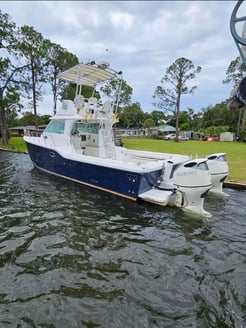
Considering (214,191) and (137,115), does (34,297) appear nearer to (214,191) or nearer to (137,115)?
(214,191)

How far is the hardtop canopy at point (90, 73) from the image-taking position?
862cm

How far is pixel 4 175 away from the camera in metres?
9.94

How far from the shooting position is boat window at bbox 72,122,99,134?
31.0ft

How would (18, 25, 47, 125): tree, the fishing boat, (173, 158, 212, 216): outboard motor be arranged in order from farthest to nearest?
1. (18, 25, 47, 125): tree
2. the fishing boat
3. (173, 158, 212, 216): outboard motor

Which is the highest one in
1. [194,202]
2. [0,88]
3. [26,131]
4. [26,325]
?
[0,88]

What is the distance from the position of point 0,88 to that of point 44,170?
50.0 feet

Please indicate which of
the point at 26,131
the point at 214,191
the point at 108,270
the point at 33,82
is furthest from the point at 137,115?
the point at 108,270

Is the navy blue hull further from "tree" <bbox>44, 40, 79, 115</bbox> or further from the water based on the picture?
"tree" <bbox>44, 40, 79, 115</bbox>

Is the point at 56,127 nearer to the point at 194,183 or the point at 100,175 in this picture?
the point at 100,175

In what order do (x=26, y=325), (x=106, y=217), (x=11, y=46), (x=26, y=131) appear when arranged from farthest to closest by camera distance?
(x=11, y=46) → (x=26, y=131) → (x=106, y=217) → (x=26, y=325)

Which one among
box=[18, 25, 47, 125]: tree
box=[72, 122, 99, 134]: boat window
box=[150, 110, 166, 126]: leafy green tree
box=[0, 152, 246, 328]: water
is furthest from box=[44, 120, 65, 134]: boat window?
box=[150, 110, 166, 126]: leafy green tree

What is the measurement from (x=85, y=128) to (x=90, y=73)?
221 cm

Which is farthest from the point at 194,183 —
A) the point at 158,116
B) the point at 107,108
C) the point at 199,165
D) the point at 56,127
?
the point at 158,116

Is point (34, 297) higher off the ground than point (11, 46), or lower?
lower
